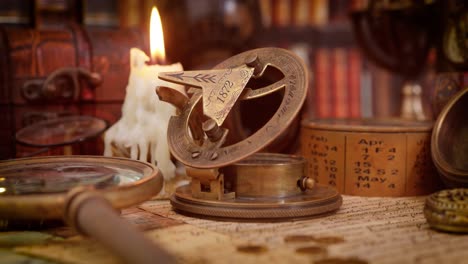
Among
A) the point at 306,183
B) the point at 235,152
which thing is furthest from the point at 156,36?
the point at 306,183

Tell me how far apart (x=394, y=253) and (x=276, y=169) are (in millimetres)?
307

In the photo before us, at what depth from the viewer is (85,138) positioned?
137 centimetres

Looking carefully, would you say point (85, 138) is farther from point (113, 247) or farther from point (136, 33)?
point (113, 247)

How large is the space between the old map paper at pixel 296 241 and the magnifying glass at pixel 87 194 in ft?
0.27

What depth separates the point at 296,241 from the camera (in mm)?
931

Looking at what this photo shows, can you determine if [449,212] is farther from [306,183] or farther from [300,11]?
[300,11]

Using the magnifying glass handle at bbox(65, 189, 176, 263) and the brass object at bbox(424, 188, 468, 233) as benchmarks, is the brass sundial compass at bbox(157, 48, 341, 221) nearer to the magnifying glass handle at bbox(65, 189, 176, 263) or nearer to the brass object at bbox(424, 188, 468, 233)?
the brass object at bbox(424, 188, 468, 233)

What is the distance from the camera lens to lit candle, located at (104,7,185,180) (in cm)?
126

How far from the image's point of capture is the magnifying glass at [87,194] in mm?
708

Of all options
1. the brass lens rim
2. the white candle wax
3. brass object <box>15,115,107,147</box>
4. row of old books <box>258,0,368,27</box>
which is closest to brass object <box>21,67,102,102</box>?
brass object <box>15,115,107,147</box>

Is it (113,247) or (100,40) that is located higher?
(100,40)

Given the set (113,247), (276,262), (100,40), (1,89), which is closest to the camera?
(113,247)

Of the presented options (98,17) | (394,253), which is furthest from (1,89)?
(98,17)

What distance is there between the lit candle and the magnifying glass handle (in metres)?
0.46
